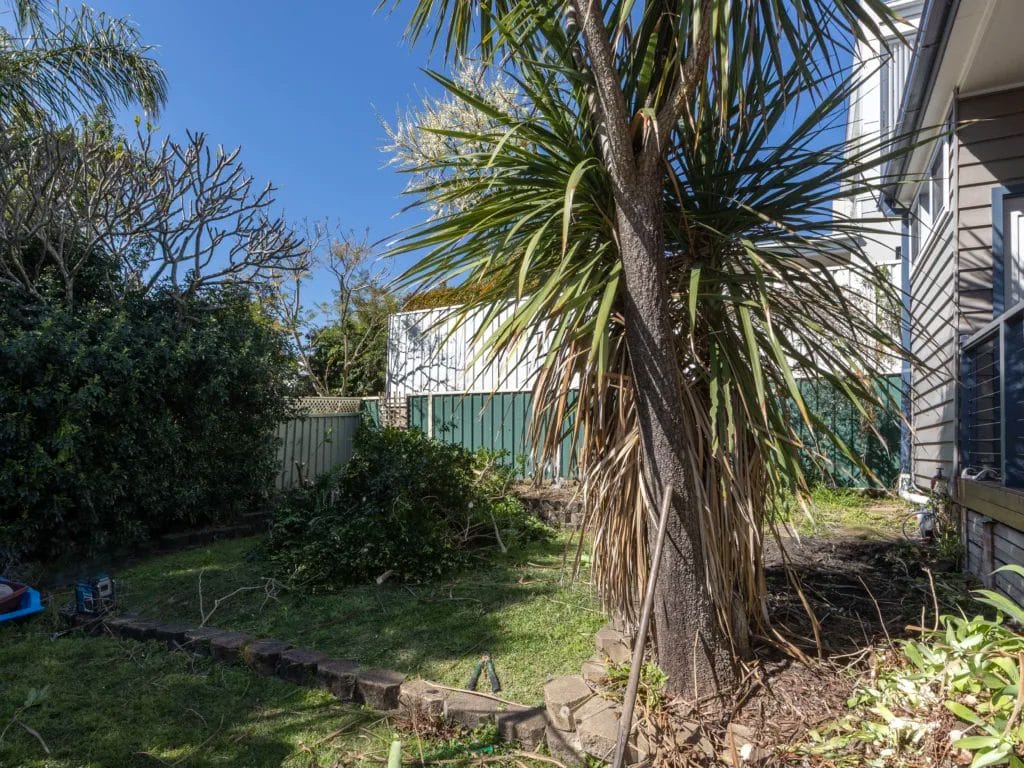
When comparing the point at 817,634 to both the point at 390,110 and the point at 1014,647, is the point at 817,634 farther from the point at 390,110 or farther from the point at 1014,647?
the point at 390,110

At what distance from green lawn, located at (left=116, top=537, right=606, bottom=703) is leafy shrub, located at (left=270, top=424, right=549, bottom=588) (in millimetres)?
198

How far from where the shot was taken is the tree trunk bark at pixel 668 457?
7.47 feet

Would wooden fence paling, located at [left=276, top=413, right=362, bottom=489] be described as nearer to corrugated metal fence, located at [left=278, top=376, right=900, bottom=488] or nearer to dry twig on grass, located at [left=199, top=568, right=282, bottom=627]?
corrugated metal fence, located at [left=278, top=376, right=900, bottom=488]

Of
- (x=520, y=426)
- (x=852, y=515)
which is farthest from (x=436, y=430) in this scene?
(x=852, y=515)

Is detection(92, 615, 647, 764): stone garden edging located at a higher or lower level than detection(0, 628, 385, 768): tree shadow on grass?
higher

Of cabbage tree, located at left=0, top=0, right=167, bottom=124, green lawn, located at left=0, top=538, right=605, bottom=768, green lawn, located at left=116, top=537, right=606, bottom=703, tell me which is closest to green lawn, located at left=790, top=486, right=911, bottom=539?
green lawn, located at left=116, top=537, right=606, bottom=703

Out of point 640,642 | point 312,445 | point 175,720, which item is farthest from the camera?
point 312,445

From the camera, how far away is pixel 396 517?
16.0 ft

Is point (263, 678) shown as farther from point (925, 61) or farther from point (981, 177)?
point (981, 177)

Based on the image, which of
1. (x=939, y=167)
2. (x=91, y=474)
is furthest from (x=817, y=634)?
(x=91, y=474)

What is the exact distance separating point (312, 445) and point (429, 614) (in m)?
5.39

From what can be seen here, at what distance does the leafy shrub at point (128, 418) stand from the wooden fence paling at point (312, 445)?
1.11m

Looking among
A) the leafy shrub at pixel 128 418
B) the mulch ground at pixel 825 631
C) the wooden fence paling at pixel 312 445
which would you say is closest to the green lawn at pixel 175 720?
the mulch ground at pixel 825 631

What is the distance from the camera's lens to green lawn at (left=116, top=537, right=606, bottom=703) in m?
3.10
